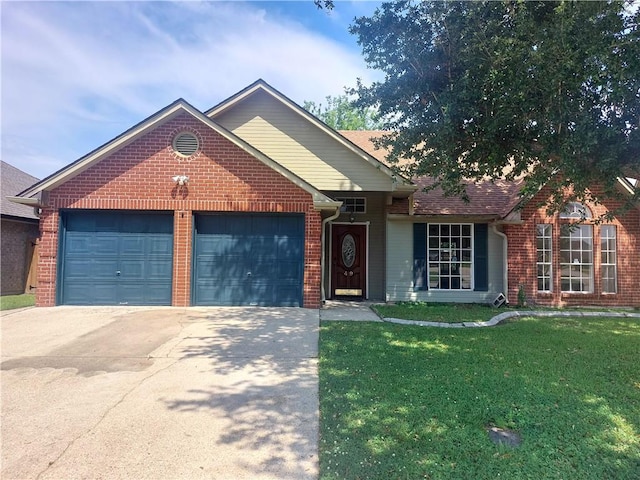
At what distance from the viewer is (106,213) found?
31.1 ft

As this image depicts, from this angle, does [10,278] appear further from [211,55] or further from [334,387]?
[334,387]

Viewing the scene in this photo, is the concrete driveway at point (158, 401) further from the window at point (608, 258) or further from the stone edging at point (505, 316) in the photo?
the window at point (608, 258)

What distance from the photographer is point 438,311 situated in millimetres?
9688

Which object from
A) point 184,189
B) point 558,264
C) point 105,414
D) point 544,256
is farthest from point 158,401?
point 558,264

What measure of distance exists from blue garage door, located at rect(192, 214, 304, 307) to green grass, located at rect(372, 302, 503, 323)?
255 centimetres

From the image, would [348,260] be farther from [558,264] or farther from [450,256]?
[558,264]

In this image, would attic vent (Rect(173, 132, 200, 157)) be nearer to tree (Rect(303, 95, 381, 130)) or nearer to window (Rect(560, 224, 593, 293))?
window (Rect(560, 224, 593, 293))

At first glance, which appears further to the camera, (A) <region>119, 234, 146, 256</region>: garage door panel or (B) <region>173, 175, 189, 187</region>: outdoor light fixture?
(A) <region>119, 234, 146, 256</region>: garage door panel

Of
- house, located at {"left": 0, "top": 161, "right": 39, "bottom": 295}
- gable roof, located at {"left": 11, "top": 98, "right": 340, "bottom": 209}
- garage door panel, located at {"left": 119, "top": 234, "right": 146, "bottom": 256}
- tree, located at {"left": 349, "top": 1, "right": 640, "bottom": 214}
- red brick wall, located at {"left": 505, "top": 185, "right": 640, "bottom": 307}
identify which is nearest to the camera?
tree, located at {"left": 349, "top": 1, "right": 640, "bottom": 214}

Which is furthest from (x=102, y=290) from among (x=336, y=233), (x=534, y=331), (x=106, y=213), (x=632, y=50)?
(x=632, y=50)

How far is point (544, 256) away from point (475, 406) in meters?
9.15

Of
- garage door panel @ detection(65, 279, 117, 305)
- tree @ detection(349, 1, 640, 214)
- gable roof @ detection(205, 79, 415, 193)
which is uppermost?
gable roof @ detection(205, 79, 415, 193)

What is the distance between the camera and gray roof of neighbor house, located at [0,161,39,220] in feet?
44.5

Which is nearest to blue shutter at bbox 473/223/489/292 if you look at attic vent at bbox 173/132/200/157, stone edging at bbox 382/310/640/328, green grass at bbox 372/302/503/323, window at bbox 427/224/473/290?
window at bbox 427/224/473/290
